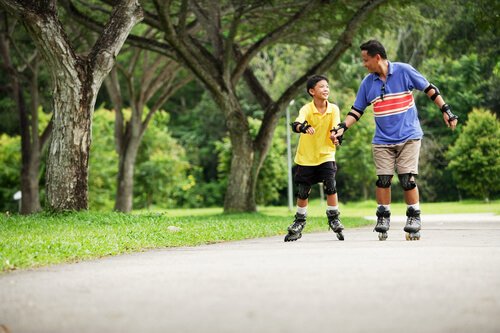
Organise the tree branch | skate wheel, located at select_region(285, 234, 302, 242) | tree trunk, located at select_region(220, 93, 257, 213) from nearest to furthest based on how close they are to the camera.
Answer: skate wheel, located at select_region(285, 234, 302, 242) → the tree branch → tree trunk, located at select_region(220, 93, 257, 213)

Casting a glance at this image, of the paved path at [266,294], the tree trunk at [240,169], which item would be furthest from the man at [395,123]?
the tree trunk at [240,169]

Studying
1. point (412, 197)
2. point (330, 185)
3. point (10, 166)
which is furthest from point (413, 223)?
point (10, 166)

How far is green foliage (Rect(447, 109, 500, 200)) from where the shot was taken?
4078 centimetres

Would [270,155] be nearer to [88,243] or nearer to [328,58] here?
[328,58]

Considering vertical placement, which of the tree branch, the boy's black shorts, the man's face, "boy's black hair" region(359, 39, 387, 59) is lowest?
the boy's black shorts

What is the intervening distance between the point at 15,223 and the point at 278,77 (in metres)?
36.7

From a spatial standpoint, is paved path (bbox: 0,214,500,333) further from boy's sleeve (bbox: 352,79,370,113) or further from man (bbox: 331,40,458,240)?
boy's sleeve (bbox: 352,79,370,113)

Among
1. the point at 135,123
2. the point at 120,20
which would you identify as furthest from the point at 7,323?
the point at 135,123

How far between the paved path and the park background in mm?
1681

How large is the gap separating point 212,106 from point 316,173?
45.5 metres

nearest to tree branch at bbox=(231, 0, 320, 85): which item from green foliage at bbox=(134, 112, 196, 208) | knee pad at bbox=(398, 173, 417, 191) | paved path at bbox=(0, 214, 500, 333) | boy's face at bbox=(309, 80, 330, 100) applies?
boy's face at bbox=(309, 80, 330, 100)

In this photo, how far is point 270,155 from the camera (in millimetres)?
40094

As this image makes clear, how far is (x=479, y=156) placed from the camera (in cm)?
4078

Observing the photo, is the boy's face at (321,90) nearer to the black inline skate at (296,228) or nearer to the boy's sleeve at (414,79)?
the boy's sleeve at (414,79)
